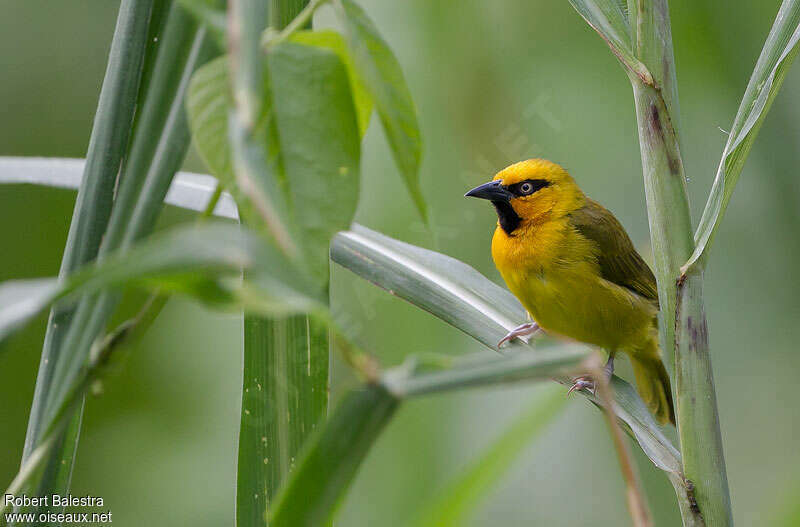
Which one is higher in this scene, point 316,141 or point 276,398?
point 316,141

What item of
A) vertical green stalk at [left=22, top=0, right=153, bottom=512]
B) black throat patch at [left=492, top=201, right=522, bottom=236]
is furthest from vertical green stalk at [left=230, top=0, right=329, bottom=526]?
black throat patch at [left=492, top=201, right=522, bottom=236]

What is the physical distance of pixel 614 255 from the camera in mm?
1782

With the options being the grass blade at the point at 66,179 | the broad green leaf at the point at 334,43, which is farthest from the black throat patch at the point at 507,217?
the broad green leaf at the point at 334,43

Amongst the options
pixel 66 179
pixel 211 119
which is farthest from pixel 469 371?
pixel 66 179

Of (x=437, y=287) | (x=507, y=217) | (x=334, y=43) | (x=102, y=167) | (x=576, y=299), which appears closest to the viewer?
(x=334, y=43)

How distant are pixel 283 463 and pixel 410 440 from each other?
45.4 inches

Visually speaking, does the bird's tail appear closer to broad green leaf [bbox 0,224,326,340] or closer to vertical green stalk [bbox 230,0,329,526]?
vertical green stalk [bbox 230,0,329,526]

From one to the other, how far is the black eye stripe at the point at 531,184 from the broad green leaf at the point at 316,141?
1485 millimetres

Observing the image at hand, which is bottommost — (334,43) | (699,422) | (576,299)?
(576,299)

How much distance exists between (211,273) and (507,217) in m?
1.55

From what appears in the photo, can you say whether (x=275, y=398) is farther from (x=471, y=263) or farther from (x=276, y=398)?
(x=471, y=263)

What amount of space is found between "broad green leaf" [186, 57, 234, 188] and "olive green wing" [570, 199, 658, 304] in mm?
1450

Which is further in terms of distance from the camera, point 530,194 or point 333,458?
point 530,194

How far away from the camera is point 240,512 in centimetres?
61
